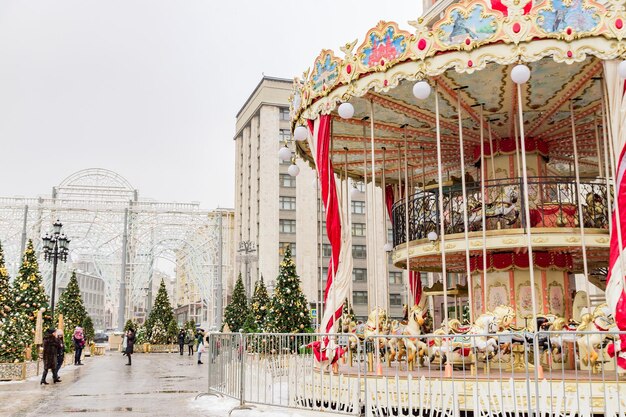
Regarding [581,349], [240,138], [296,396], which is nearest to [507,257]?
[581,349]

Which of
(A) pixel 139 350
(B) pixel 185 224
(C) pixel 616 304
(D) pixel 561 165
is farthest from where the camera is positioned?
(B) pixel 185 224

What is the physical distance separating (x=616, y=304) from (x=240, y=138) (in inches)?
2786

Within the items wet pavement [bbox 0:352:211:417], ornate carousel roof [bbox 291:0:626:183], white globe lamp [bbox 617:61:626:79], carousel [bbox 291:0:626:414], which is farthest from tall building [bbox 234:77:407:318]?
white globe lamp [bbox 617:61:626:79]

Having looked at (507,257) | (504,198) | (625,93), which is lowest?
(507,257)

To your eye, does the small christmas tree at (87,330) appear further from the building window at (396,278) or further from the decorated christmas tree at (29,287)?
the building window at (396,278)

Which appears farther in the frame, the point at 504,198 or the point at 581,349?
the point at 504,198

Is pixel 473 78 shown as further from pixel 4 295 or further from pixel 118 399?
pixel 4 295

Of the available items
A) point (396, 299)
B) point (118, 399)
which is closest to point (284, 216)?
point (396, 299)

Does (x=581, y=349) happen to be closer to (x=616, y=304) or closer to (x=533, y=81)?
(x=616, y=304)

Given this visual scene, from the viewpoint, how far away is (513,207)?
14836 mm

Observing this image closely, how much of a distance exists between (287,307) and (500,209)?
22.0 metres

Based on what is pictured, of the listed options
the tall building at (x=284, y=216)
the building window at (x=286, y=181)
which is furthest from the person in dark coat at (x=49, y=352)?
the building window at (x=286, y=181)

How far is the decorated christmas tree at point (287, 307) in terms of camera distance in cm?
3525

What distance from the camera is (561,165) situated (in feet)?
73.5
